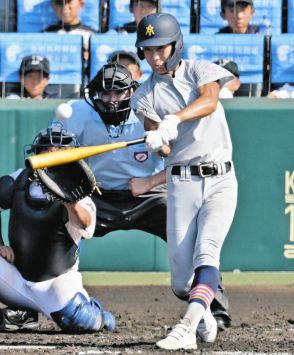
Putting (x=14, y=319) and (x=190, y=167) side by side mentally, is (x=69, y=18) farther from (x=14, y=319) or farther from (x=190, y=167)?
(x=190, y=167)

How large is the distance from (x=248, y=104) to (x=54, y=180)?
3.32 m

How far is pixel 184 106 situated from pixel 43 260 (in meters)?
1.30

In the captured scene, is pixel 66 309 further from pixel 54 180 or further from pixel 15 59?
pixel 15 59

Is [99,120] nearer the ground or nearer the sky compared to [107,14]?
nearer the ground

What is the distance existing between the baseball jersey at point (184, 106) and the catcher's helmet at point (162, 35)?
12cm

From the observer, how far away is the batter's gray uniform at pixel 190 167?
18.0 ft

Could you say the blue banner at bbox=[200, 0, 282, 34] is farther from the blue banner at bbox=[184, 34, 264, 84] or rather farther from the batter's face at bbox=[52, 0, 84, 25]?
the batter's face at bbox=[52, 0, 84, 25]

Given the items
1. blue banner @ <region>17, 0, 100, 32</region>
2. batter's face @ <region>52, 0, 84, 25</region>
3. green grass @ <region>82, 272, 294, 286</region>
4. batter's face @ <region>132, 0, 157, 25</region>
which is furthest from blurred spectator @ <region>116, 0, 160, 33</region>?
green grass @ <region>82, 272, 294, 286</region>

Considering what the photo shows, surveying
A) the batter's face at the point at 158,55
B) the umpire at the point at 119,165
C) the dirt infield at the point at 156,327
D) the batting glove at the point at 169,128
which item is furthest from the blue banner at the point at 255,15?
the batting glove at the point at 169,128

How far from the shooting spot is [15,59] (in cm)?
870

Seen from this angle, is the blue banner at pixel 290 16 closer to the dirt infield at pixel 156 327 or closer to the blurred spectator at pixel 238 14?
the blurred spectator at pixel 238 14

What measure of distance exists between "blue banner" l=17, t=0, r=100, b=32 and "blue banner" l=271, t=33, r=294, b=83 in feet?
5.37

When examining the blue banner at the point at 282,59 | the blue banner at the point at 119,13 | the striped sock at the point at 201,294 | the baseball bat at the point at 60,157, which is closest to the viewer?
the baseball bat at the point at 60,157

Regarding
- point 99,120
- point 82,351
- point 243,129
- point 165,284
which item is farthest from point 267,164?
point 82,351
